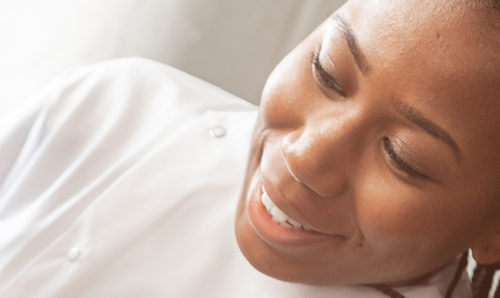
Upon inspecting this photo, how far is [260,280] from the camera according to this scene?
0.79 m

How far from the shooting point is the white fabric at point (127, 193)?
0.77m

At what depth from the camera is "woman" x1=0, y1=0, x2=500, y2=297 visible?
55cm

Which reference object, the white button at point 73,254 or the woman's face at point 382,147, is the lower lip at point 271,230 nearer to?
the woman's face at point 382,147

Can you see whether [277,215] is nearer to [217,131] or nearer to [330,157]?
[330,157]

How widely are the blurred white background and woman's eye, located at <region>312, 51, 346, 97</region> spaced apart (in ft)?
2.31

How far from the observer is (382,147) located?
22.8 inches

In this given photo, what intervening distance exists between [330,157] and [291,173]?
0.05 meters

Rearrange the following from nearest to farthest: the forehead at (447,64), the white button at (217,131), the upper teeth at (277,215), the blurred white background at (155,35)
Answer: the forehead at (447,64) < the upper teeth at (277,215) < the white button at (217,131) < the blurred white background at (155,35)

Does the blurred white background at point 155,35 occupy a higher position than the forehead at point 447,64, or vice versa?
the forehead at point 447,64

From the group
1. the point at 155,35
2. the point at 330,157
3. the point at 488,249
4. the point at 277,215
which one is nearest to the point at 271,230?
the point at 277,215

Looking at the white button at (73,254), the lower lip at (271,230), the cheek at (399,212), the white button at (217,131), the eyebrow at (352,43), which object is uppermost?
the eyebrow at (352,43)

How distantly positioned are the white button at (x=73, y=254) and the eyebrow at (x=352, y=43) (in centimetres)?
44

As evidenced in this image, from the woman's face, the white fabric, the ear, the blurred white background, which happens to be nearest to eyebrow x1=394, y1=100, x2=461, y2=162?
the woman's face

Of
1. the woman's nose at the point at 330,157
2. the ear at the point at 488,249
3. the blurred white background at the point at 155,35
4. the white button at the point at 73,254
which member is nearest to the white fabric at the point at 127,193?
the white button at the point at 73,254
